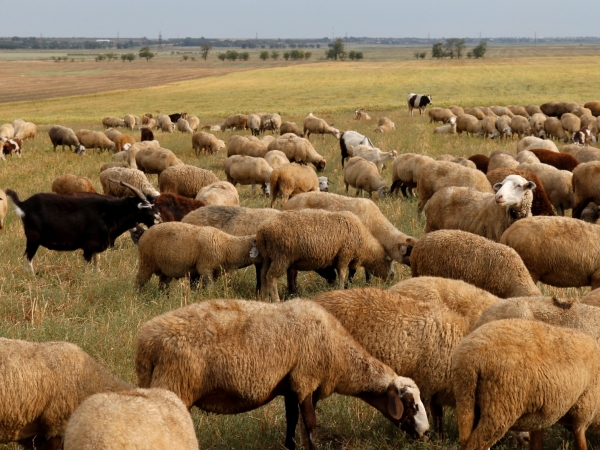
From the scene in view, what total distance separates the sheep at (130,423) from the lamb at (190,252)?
195 inches

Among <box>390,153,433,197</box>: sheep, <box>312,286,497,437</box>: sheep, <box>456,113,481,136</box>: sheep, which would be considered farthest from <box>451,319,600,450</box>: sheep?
<box>456,113,481,136</box>: sheep

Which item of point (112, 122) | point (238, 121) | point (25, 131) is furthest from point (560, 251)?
point (112, 122)

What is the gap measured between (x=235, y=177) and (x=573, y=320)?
40.6ft

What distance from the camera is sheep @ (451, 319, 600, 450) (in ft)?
16.3

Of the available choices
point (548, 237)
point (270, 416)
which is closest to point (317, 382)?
point (270, 416)

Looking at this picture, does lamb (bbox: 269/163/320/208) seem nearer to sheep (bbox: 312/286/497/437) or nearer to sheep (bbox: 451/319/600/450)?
sheep (bbox: 312/286/497/437)

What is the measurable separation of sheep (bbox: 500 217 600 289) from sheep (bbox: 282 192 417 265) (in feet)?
5.26

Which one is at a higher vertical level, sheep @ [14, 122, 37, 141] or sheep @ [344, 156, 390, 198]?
sheep @ [344, 156, 390, 198]

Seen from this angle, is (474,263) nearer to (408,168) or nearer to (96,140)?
(408,168)

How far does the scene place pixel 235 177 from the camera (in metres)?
17.5

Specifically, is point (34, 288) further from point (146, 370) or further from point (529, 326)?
point (529, 326)

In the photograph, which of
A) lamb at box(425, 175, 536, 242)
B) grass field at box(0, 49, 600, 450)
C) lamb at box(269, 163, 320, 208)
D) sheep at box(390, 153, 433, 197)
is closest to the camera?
grass field at box(0, 49, 600, 450)

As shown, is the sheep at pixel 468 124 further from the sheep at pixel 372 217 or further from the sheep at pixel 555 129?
the sheep at pixel 372 217

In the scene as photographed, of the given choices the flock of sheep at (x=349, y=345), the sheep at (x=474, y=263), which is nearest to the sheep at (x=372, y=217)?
the flock of sheep at (x=349, y=345)
